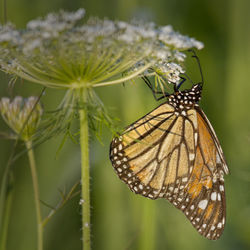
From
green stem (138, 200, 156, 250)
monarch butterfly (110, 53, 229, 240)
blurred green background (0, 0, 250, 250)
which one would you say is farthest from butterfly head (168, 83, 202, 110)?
green stem (138, 200, 156, 250)

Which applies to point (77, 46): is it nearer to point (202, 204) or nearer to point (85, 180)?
point (85, 180)

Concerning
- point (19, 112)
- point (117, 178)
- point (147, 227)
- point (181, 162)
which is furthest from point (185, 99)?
point (117, 178)

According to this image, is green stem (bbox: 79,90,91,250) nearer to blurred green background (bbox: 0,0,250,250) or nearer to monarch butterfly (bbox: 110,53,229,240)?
monarch butterfly (bbox: 110,53,229,240)

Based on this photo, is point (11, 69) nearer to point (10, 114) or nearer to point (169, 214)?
point (10, 114)

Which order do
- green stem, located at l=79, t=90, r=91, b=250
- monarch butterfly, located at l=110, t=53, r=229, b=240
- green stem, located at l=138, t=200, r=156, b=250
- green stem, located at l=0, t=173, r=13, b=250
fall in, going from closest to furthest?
green stem, located at l=0, t=173, r=13, b=250
green stem, located at l=79, t=90, r=91, b=250
monarch butterfly, located at l=110, t=53, r=229, b=240
green stem, located at l=138, t=200, r=156, b=250

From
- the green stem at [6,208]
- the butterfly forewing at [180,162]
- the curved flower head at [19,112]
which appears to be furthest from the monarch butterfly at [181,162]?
the green stem at [6,208]

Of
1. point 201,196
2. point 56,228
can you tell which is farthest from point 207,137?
point 56,228
